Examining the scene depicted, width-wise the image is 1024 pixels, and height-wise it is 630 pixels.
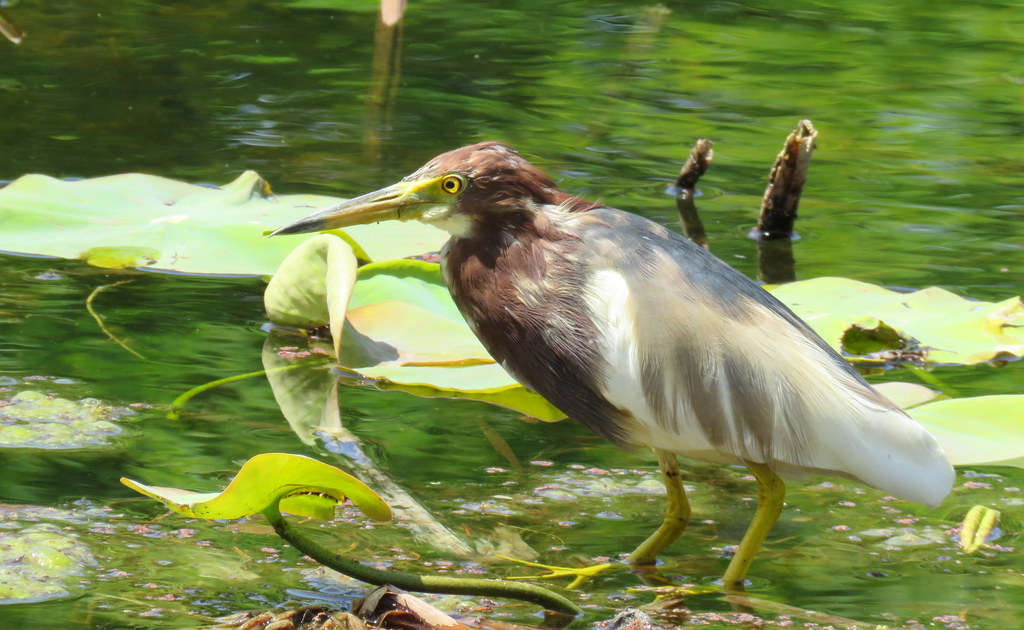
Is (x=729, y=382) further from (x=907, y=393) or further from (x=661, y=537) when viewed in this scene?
(x=907, y=393)

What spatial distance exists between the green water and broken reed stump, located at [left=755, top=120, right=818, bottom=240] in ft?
0.50

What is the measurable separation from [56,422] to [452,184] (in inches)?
53.8

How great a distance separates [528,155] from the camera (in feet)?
22.9

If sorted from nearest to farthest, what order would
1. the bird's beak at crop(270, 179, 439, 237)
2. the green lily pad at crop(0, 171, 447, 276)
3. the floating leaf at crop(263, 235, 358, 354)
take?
the bird's beak at crop(270, 179, 439, 237) < the floating leaf at crop(263, 235, 358, 354) < the green lily pad at crop(0, 171, 447, 276)

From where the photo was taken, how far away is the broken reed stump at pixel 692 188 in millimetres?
6086

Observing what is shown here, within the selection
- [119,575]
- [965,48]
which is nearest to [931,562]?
[119,575]

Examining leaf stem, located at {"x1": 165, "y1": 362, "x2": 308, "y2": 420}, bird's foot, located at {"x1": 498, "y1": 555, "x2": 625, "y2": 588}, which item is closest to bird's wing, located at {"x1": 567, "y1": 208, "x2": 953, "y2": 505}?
bird's foot, located at {"x1": 498, "y1": 555, "x2": 625, "y2": 588}

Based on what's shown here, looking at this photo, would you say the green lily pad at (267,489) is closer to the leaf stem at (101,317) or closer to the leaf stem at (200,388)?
the leaf stem at (200,388)

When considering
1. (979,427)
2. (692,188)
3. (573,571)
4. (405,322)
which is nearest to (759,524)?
(573,571)

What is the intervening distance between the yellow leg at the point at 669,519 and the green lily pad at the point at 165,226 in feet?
6.10

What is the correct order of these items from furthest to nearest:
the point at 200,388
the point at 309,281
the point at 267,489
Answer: the point at 309,281
the point at 200,388
the point at 267,489

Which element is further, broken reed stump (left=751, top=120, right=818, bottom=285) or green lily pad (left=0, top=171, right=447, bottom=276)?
broken reed stump (left=751, top=120, right=818, bottom=285)

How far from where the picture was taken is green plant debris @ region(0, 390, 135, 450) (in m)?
3.74

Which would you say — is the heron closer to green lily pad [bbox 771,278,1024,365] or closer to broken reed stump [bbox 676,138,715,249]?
green lily pad [bbox 771,278,1024,365]
